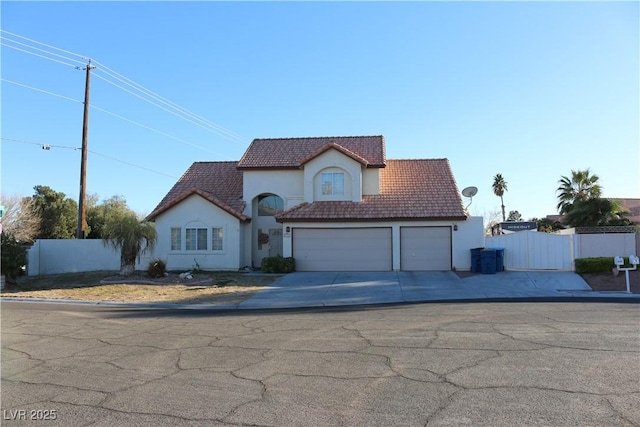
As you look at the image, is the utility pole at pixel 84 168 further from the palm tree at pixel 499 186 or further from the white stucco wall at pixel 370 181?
the palm tree at pixel 499 186

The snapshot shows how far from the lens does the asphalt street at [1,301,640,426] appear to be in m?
5.00

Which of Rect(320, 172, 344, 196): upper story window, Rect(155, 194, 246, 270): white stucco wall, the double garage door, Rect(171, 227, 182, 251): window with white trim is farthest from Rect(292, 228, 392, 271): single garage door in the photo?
Rect(171, 227, 182, 251): window with white trim

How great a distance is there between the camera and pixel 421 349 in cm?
777

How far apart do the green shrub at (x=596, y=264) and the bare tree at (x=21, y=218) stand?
3937cm

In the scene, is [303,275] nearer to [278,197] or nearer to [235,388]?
[278,197]

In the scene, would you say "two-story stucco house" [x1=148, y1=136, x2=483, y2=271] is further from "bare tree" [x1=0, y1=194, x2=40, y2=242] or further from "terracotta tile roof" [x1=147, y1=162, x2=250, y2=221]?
"bare tree" [x1=0, y1=194, x2=40, y2=242]

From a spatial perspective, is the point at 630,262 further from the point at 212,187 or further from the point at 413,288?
the point at 212,187

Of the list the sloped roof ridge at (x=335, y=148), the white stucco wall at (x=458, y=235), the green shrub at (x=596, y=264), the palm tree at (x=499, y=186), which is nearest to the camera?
the green shrub at (x=596, y=264)

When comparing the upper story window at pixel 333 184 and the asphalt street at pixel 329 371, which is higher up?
the upper story window at pixel 333 184

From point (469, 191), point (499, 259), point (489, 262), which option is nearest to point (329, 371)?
point (489, 262)

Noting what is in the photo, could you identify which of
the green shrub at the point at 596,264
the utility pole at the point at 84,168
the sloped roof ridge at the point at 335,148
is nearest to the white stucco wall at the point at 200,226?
the utility pole at the point at 84,168

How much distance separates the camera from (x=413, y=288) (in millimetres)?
17938

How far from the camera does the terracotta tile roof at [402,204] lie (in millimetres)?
23922

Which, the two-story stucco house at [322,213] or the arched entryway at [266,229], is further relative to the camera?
the arched entryway at [266,229]
